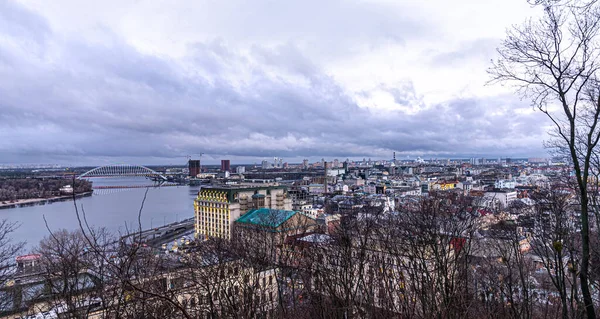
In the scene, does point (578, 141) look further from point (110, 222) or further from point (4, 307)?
point (110, 222)

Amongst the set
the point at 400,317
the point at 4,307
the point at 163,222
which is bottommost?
the point at 163,222

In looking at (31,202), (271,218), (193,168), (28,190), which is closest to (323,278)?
(271,218)

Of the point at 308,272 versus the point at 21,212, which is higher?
the point at 308,272

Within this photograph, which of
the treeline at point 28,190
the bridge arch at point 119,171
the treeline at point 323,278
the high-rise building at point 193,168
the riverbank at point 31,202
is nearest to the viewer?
the treeline at point 323,278

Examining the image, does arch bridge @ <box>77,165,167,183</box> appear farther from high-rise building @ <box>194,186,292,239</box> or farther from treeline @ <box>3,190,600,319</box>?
treeline @ <box>3,190,600,319</box>

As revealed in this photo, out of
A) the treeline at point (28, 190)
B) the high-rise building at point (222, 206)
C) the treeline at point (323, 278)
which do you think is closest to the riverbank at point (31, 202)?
the treeline at point (28, 190)

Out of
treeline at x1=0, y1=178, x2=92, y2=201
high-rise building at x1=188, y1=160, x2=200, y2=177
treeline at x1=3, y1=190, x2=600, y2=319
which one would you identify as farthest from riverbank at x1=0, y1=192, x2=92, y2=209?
high-rise building at x1=188, y1=160, x2=200, y2=177

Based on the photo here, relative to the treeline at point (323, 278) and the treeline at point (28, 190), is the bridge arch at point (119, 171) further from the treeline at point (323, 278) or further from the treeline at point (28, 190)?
the treeline at point (323, 278)

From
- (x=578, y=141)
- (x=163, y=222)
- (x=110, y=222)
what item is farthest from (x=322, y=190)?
(x=578, y=141)

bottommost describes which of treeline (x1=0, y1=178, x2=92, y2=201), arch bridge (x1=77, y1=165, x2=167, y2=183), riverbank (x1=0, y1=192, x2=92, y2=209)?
riverbank (x1=0, y1=192, x2=92, y2=209)

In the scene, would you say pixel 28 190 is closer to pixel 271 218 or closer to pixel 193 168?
pixel 271 218

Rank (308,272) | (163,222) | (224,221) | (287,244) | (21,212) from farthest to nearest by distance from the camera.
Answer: (21,212) → (163,222) → (224,221) → (287,244) → (308,272)
